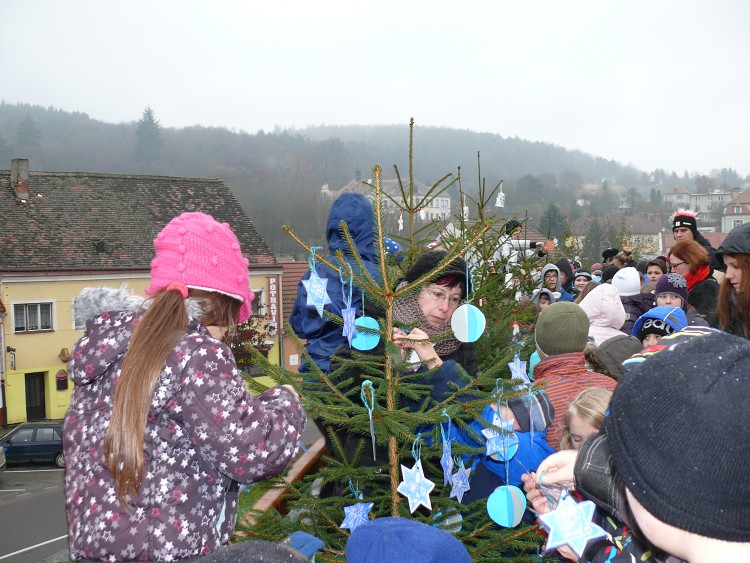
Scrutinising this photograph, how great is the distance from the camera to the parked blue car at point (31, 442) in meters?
24.4

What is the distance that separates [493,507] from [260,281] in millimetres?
34168

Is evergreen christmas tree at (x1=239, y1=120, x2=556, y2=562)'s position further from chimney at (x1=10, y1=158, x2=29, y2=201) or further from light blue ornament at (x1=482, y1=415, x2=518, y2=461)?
chimney at (x1=10, y1=158, x2=29, y2=201)

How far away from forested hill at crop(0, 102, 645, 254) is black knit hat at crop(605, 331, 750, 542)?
48.4m

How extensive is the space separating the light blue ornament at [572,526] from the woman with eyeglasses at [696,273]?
4.13 meters

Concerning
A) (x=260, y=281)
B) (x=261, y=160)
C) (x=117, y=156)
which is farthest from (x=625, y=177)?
(x=260, y=281)

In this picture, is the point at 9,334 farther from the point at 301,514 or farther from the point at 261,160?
the point at 261,160

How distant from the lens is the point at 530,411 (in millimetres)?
2961

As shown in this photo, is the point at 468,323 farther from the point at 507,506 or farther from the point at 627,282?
the point at 627,282

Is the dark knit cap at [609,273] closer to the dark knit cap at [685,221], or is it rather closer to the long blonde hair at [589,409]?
the dark knit cap at [685,221]

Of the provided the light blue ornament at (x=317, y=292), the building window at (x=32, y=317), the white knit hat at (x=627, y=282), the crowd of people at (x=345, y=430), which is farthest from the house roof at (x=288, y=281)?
the light blue ornament at (x=317, y=292)

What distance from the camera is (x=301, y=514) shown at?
3215mm

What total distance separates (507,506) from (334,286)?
53.6 inches

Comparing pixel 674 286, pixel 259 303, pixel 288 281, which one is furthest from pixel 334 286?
pixel 288 281

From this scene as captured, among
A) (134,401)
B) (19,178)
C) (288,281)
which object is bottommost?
(288,281)
